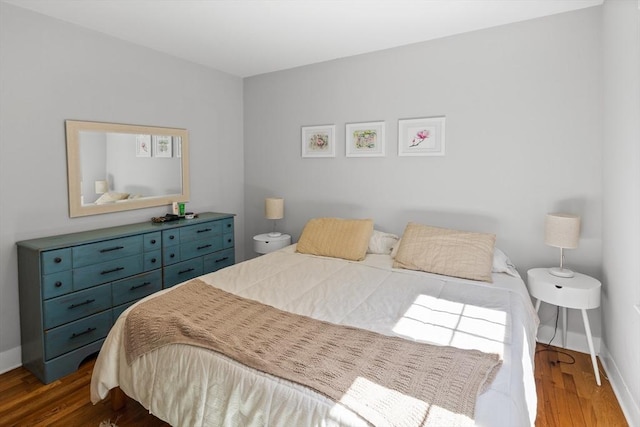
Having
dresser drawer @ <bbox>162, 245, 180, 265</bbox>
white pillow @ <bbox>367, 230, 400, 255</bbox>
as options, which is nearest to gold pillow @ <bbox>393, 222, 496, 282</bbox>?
white pillow @ <bbox>367, 230, 400, 255</bbox>

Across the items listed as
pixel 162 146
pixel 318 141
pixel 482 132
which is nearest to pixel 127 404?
pixel 162 146

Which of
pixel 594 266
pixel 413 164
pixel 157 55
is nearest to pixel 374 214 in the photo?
pixel 413 164

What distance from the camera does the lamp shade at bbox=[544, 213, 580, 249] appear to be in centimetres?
228

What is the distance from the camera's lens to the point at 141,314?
1797 millimetres

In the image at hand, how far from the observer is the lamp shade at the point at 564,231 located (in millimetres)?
2281

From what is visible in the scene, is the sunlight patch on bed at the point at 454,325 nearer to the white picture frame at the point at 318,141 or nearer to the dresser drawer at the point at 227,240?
the white picture frame at the point at 318,141

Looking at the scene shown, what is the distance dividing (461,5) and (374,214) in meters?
1.83

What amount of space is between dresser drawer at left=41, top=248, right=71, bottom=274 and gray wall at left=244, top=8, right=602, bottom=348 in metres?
2.16

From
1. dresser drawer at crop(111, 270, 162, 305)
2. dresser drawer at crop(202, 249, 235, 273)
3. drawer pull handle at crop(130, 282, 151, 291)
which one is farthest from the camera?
dresser drawer at crop(202, 249, 235, 273)

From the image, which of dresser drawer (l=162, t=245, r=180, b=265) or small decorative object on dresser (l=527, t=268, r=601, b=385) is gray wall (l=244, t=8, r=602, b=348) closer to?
small decorative object on dresser (l=527, t=268, r=601, b=385)

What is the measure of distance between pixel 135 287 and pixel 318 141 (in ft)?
7.25

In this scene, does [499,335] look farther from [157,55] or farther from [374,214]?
[157,55]

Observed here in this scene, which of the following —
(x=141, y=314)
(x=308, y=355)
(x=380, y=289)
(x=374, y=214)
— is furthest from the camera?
(x=374, y=214)

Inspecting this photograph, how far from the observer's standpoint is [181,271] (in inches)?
124
